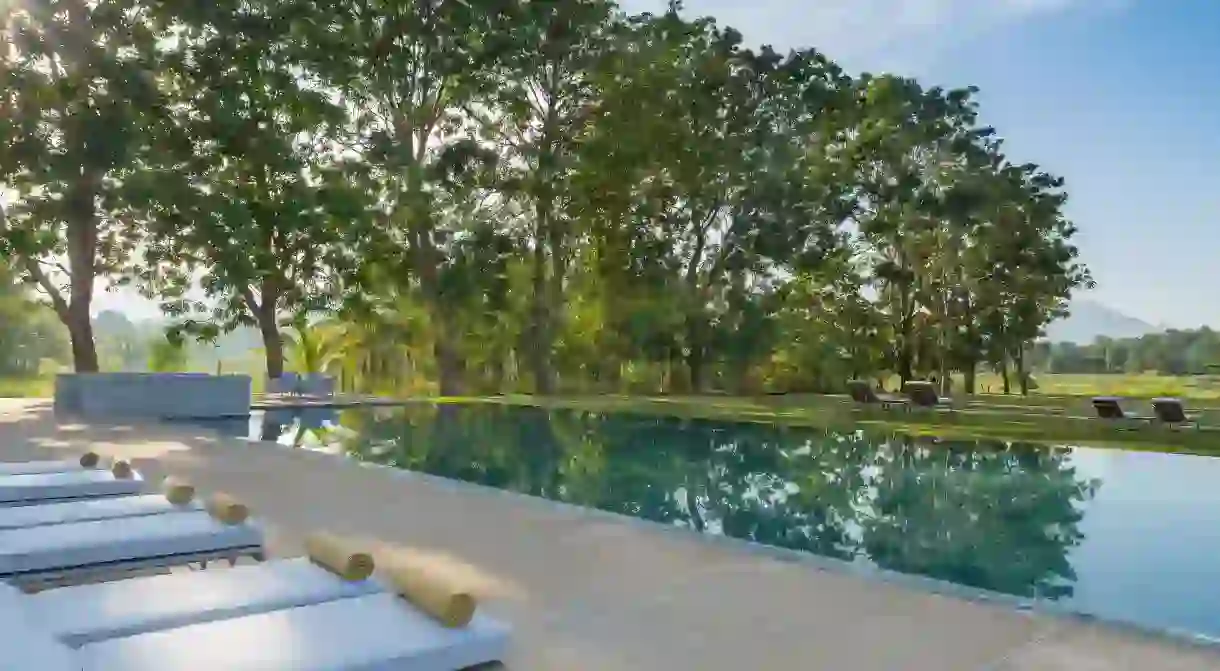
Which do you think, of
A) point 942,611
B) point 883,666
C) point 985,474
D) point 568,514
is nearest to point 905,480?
point 985,474

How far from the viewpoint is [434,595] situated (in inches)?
119

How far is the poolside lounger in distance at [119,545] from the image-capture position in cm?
380

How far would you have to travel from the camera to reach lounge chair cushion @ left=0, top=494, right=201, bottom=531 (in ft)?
14.3

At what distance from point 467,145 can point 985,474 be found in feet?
44.5

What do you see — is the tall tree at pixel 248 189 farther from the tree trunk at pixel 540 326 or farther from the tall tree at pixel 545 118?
the tree trunk at pixel 540 326

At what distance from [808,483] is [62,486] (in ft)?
18.6

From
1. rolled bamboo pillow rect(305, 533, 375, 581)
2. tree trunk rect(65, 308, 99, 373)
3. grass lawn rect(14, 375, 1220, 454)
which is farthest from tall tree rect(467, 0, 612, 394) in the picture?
rolled bamboo pillow rect(305, 533, 375, 581)

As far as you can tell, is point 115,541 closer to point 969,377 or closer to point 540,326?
point 540,326

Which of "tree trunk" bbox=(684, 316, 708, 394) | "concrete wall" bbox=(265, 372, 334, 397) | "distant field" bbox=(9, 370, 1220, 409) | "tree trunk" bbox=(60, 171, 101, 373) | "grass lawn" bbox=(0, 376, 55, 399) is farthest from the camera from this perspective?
"grass lawn" bbox=(0, 376, 55, 399)

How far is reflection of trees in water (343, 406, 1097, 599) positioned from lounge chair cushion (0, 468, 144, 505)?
314cm

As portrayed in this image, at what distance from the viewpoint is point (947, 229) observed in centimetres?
2283

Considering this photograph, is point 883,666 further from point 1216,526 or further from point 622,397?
point 622,397

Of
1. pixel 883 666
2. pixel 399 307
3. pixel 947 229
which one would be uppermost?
pixel 947 229

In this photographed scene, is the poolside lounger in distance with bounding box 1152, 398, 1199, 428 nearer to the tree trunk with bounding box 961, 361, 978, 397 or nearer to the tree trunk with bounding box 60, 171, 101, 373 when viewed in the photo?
the tree trunk with bounding box 961, 361, 978, 397
